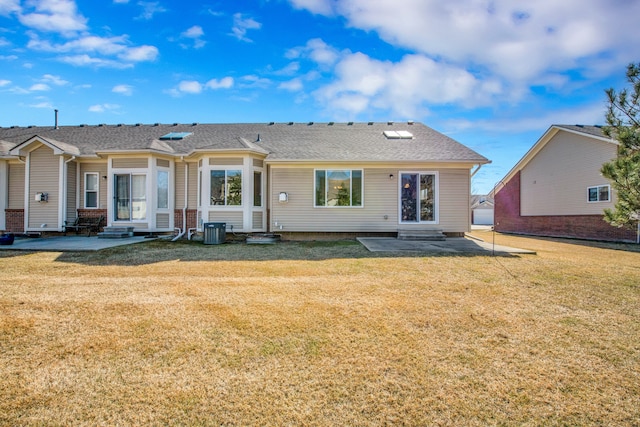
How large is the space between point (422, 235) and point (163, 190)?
10.3 metres

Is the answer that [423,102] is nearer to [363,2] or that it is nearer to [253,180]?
[363,2]

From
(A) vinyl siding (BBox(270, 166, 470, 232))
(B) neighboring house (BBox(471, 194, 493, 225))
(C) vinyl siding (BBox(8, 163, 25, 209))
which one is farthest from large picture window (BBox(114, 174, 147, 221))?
(B) neighboring house (BBox(471, 194, 493, 225))

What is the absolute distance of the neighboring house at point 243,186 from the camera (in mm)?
11477

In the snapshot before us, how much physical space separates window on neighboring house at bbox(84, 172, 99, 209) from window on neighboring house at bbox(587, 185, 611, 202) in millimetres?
22287

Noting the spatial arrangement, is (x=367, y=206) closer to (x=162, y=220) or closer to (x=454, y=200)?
(x=454, y=200)

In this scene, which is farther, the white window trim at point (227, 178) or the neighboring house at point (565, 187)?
the neighboring house at point (565, 187)

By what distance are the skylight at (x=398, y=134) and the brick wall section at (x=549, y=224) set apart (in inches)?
242

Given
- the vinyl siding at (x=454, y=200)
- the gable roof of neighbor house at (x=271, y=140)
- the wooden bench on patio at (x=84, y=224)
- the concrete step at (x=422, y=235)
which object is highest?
the gable roof of neighbor house at (x=271, y=140)

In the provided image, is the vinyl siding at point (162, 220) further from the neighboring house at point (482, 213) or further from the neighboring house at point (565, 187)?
the neighboring house at point (482, 213)

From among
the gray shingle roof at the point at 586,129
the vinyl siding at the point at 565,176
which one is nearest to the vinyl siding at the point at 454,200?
the vinyl siding at the point at 565,176

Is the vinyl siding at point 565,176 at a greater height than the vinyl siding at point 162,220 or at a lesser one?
greater

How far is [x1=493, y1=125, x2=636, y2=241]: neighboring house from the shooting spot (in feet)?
46.4

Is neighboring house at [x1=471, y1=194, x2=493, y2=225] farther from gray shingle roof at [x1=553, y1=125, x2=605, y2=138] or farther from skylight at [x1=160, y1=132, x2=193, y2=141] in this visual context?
skylight at [x1=160, y1=132, x2=193, y2=141]

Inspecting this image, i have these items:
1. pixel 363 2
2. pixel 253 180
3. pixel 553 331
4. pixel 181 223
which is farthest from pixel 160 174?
pixel 553 331
